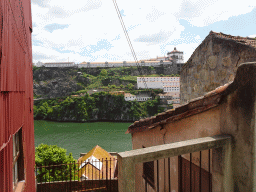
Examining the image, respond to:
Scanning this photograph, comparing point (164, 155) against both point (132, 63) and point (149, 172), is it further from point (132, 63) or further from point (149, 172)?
point (132, 63)

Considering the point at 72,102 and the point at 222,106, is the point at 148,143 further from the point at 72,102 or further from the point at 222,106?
the point at 72,102

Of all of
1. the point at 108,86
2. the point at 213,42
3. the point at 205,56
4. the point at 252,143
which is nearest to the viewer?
the point at 252,143

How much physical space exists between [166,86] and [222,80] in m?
57.3

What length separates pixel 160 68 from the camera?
248 feet

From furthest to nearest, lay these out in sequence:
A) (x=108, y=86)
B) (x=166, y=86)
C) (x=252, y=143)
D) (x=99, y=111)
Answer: (x=108, y=86), (x=166, y=86), (x=99, y=111), (x=252, y=143)

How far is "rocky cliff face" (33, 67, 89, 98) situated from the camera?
212ft

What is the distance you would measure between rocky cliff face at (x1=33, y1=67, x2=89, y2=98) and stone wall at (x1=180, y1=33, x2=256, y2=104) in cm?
6242

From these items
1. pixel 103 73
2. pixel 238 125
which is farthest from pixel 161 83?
pixel 238 125

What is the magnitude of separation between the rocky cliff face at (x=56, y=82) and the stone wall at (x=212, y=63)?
62.4 m

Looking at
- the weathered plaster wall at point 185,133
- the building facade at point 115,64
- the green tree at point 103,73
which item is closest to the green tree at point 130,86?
the green tree at point 103,73

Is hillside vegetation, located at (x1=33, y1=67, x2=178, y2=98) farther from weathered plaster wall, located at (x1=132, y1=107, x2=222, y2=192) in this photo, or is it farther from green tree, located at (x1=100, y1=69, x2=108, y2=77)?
weathered plaster wall, located at (x1=132, y1=107, x2=222, y2=192)

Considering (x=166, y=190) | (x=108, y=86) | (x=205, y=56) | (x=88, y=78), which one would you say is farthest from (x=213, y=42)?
(x=88, y=78)

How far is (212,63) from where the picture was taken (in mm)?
4082

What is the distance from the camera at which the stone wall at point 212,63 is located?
135 inches
